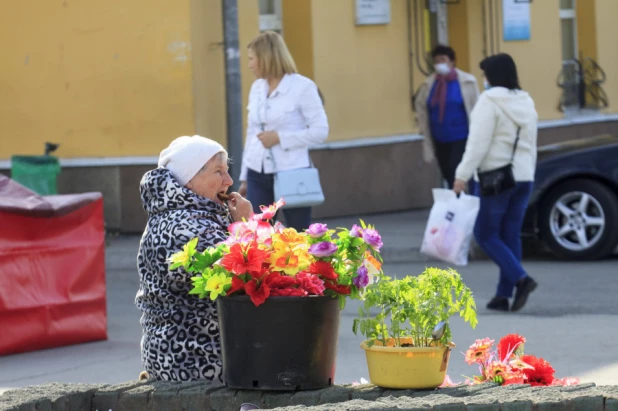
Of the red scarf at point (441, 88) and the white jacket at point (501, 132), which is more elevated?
the red scarf at point (441, 88)

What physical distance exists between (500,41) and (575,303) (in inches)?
351

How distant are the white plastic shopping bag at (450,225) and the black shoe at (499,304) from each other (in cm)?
127

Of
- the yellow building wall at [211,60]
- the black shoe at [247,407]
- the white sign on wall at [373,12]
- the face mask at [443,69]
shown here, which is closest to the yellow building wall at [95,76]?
the yellow building wall at [211,60]

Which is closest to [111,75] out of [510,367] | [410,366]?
[510,367]

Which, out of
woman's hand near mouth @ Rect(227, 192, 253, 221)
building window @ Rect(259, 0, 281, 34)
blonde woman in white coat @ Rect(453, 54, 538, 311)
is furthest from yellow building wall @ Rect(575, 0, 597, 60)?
woman's hand near mouth @ Rect(227, 192, 253, 221)

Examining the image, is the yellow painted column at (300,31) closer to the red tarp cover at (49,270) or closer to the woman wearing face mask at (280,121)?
the woman wearing face mask at (280,121)

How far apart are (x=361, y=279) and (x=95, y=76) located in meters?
10.3

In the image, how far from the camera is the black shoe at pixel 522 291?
8.97 m

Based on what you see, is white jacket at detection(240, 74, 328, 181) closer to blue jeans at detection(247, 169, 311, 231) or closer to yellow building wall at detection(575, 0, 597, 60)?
blue jeans at detection(247, 169, 311, 231)

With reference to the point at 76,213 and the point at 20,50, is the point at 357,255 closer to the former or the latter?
the point at 76,213

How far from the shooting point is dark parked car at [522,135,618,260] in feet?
37.8

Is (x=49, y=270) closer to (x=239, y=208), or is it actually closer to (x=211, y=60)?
(x=239, y=208)

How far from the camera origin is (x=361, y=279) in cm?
419

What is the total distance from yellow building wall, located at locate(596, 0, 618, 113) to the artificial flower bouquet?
1641 cm
